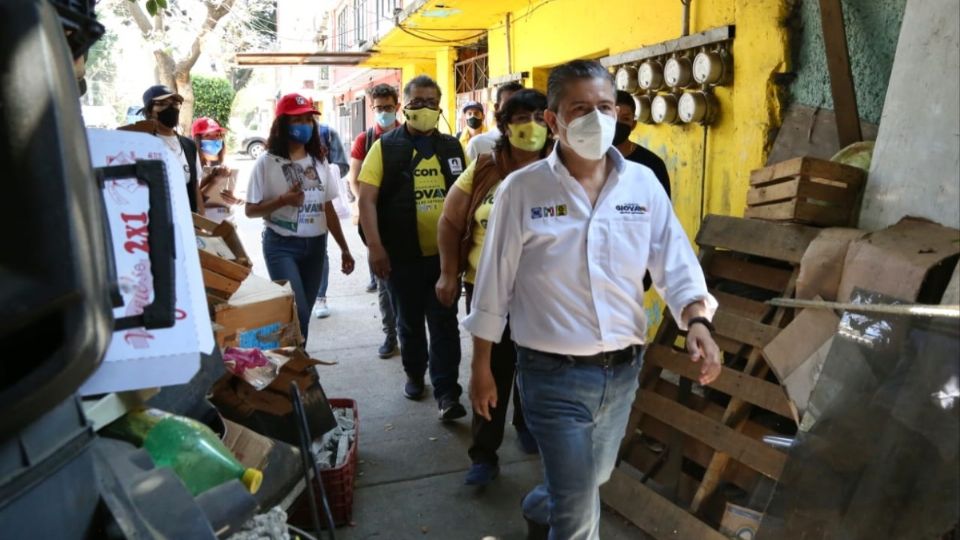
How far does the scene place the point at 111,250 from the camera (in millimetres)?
1149

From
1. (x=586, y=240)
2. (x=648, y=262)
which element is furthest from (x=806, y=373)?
(x=586, y=240)

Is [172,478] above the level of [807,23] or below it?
below

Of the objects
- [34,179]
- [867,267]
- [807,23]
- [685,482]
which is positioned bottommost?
[685,482]

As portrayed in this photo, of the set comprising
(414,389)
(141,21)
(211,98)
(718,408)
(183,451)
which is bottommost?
(414,389)

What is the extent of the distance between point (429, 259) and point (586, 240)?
2.24 m

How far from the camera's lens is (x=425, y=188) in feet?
14.7

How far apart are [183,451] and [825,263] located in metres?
2.56

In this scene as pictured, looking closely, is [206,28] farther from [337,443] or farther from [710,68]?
[337,443]

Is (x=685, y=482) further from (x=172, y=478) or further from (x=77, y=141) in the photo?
(x=77, y=141)

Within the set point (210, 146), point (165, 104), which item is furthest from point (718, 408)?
point (210, 146)

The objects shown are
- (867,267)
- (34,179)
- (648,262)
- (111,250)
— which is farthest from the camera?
(867,267)

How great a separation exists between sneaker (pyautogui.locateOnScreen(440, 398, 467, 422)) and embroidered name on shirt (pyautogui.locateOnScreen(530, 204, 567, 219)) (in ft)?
7.69

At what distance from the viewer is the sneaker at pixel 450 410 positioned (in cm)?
450

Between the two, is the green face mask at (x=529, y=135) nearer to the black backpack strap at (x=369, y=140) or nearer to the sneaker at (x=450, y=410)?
the sneaker at (x=450, y=410)
